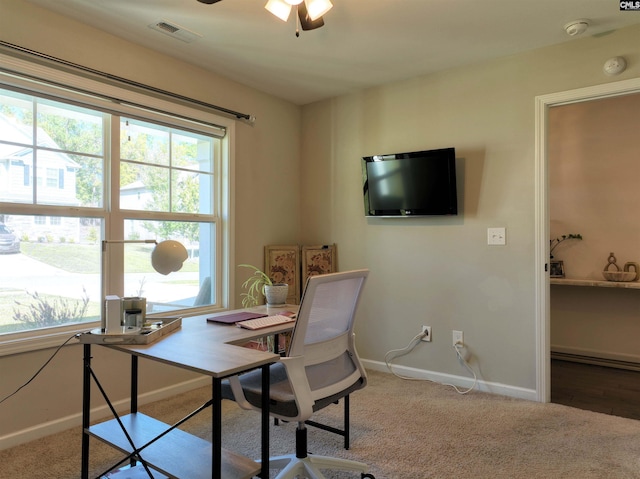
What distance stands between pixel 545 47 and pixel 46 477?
381 cm

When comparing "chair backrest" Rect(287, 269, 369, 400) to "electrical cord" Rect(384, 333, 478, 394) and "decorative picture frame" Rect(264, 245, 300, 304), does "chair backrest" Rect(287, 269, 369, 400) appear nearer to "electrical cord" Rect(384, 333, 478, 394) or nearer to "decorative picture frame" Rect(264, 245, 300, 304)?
"electrical cord" Rect(384, 333, 478, 394)

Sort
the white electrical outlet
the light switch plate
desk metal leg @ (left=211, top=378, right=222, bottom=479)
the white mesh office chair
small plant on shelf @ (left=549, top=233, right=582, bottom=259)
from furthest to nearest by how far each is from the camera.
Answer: small plant on shelf @ (left=549, top=233, right=582, bottom=259) → the white electrical outlet → the light switch plate → the white mesh office chair → desk metal leg @ (left=211, top=378, right=222, bottom=479)

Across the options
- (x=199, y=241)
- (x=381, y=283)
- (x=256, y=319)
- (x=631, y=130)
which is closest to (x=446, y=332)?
(x=381, y=283)

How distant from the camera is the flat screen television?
3.22 m

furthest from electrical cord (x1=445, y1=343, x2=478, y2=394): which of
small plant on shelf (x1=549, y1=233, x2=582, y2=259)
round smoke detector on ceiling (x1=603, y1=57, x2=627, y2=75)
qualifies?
round smoke detector on ceiling (x1=603, y1=57, x2=627, y2=75)

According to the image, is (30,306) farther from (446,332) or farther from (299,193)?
(446,332)

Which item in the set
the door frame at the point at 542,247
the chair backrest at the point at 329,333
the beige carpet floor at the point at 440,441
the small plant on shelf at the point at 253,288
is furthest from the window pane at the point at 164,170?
the door frame at the point at 542,247

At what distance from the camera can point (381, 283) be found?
3668 mm

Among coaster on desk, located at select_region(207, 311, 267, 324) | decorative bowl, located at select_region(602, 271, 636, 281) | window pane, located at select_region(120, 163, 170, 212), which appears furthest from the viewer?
decorative bowl, located at select_region(602, 271, 636, 281)

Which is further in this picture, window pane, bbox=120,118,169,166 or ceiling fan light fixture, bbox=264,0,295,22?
window pane, bbox=120,118,169,166

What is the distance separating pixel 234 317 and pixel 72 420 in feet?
4.13

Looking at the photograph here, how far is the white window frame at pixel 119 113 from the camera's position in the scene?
2.34 metres

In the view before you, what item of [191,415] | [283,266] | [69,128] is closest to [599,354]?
[283,266]

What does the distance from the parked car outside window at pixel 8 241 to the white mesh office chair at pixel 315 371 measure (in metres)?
1.49
